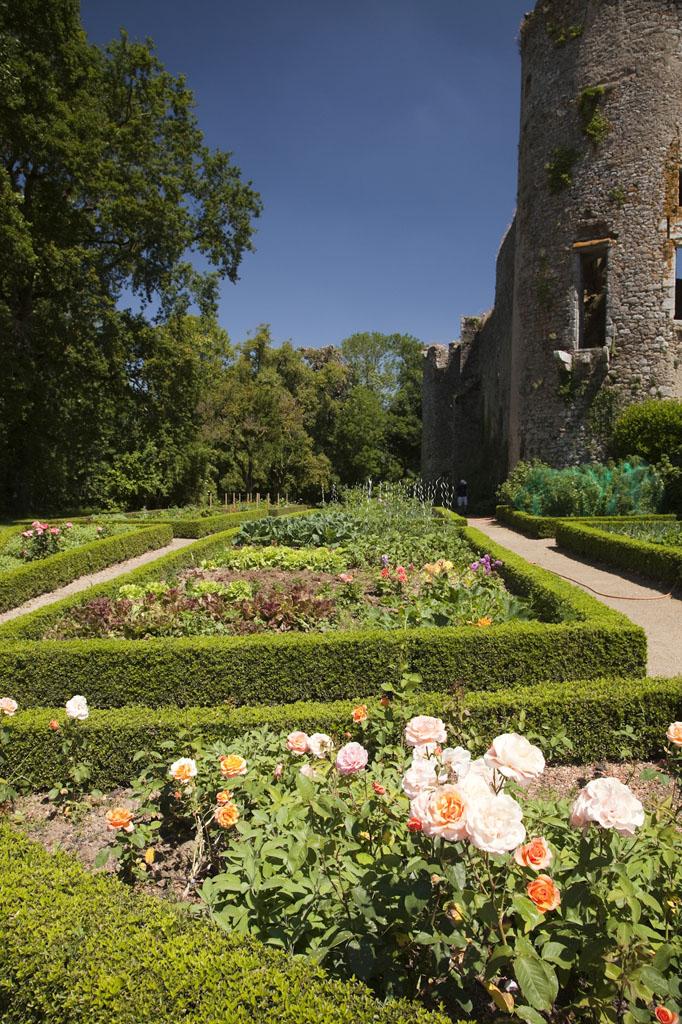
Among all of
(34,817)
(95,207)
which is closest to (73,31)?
(95,207)

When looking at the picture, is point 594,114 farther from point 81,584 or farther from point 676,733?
point 676,733

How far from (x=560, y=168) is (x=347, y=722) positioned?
16.5 m

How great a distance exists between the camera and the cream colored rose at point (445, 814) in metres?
1.28

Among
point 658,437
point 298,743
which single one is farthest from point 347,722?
point 658,437

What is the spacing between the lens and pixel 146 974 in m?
1.51

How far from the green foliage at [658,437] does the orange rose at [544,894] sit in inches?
538

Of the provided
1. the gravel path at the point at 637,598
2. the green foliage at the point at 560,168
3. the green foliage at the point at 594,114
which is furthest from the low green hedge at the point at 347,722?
the green foliage at the point at 594,114

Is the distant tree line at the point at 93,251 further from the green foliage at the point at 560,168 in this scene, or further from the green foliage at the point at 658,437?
the green foliage at the point at 658,437

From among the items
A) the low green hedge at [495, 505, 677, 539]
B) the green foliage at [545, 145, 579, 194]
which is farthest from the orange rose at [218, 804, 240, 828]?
the green foliage at [545, 145, 579, 194]

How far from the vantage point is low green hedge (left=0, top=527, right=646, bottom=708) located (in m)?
4.18

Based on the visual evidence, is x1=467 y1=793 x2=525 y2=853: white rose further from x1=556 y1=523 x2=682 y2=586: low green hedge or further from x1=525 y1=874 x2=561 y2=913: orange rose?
x1=556 y1=523 x2=682 y2=586: low green hedge

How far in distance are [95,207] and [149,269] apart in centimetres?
191

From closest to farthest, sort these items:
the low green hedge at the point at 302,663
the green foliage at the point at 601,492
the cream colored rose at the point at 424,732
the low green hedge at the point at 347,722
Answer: the cream colored rose at the point at 424,732, the low green hedge at the point at 347,722, the low green hedge at the point at 302,663, the green foliage at the point at 601,492

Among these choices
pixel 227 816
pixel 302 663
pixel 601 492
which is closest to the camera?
pixel 227 816
